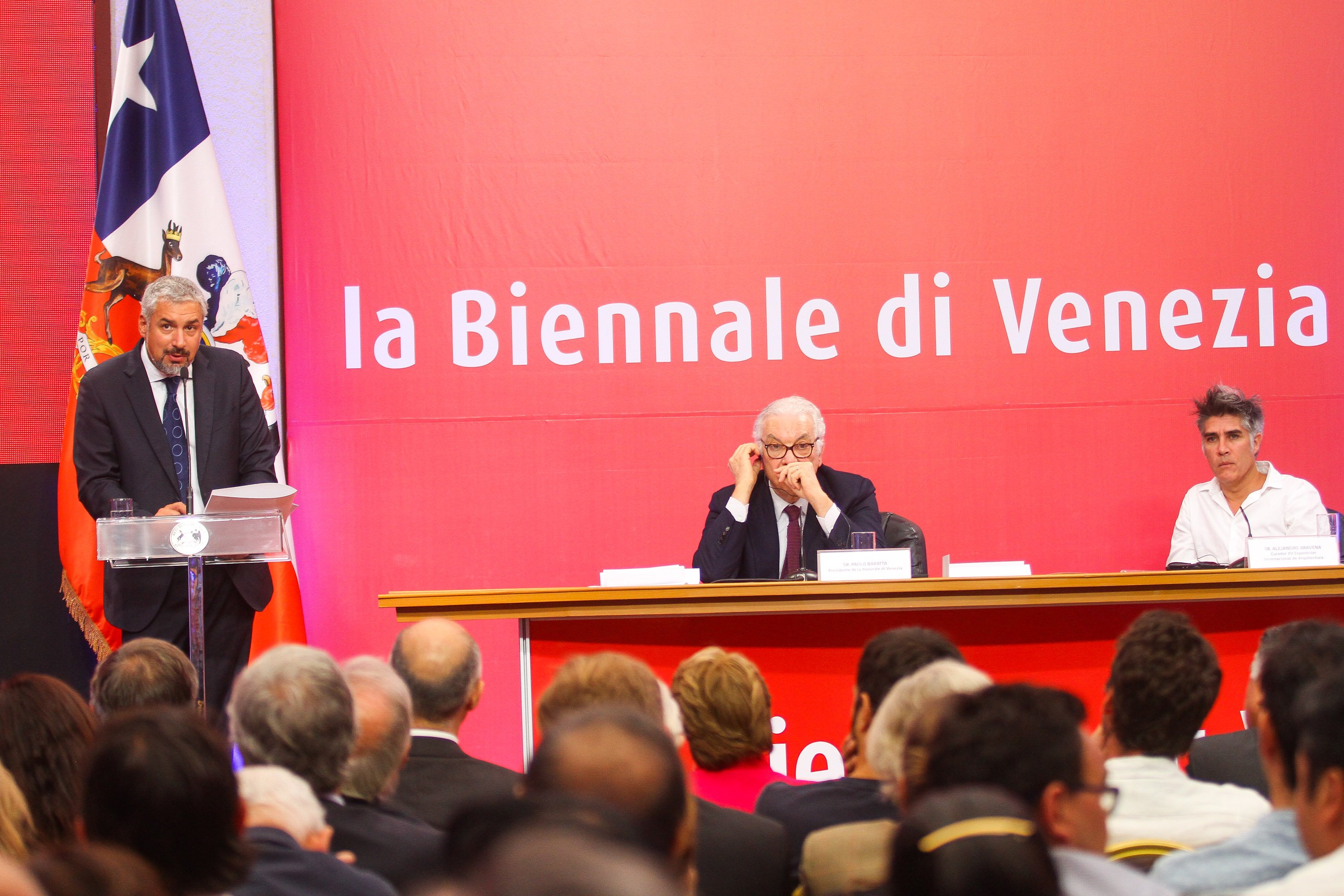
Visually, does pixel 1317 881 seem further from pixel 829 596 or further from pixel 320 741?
pixel 829 596

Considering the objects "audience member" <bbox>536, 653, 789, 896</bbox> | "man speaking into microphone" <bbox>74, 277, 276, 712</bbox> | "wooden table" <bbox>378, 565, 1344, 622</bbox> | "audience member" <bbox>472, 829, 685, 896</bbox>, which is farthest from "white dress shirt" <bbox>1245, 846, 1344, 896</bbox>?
"man speaking into microphone" <bbox>74, 277, 276, 712</bbox>

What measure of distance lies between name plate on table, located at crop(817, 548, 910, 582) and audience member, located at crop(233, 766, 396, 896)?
6.73ft

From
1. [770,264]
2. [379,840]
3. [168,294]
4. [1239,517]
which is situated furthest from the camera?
[770,264]

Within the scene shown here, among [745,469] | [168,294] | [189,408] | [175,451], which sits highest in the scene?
[168,294]

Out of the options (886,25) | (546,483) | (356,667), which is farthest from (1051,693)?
(886,25)

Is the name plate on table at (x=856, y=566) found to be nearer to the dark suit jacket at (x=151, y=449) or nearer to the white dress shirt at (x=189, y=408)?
the dark suit jacket at (x=151, y=449)

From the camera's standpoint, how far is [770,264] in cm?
500

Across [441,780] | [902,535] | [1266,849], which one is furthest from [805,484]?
[1266,849]

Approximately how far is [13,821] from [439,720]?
803 millimetres

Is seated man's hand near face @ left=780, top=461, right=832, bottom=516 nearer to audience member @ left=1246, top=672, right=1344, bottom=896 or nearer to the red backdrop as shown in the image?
the red backdrop

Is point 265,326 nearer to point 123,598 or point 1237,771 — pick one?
point 123,598

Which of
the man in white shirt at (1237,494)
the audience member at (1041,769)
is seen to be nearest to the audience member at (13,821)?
the audience member at (1041,769)

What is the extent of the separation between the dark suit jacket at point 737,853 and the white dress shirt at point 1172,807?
46 centimetres

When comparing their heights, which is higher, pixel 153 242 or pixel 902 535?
pixel 153 242
